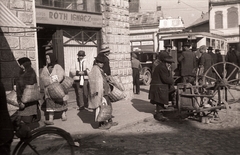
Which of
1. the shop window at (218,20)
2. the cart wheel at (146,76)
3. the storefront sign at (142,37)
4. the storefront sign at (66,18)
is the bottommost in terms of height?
the cart wheel at (146,76)

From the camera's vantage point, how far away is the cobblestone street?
5544 mm

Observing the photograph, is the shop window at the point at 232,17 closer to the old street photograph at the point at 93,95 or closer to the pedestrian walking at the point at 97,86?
the old street photograph at the point at 93,95

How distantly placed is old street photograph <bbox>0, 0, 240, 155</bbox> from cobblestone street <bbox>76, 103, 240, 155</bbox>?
0.06 ft

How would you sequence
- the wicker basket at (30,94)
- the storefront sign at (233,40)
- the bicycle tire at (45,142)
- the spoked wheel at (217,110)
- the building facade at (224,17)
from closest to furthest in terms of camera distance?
the bicycle tire at (45,142) → the wicker basket at (30,94) → the spoked wheel at (217,110) → the storefront sign at (233,40) → the building facade at (224,17)

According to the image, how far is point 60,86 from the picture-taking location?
25.9ft

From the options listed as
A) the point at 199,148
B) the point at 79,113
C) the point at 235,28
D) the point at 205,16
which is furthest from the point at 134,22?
the point at 199,148

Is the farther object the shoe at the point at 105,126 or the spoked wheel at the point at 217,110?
the spoked wheel at the point at 217,110

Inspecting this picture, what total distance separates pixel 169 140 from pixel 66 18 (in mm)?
5615

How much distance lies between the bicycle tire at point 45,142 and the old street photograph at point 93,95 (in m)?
0.01

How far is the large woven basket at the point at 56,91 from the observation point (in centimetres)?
781

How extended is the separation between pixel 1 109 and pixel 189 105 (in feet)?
17.6

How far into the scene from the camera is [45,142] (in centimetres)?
390

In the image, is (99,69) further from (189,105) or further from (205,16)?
(205,16)

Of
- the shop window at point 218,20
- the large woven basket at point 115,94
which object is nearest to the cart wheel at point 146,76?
the large woven basket at point 115,94
